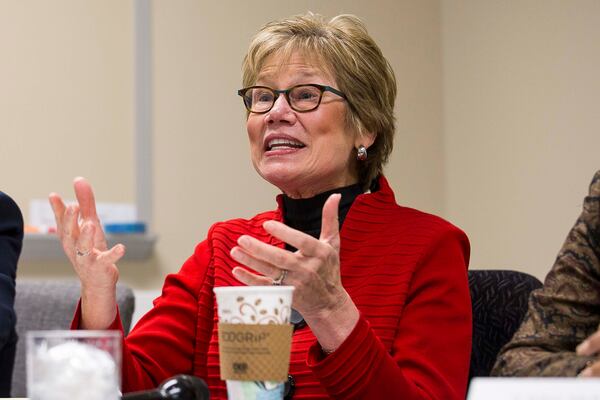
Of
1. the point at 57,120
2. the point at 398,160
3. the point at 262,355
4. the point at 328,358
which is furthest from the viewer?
the point at 398,160

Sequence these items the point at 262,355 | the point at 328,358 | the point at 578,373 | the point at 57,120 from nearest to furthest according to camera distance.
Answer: the point at 262,355
the point at 578,373
the point at 328,358
the point at 57,120

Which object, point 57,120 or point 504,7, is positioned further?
point 504,7

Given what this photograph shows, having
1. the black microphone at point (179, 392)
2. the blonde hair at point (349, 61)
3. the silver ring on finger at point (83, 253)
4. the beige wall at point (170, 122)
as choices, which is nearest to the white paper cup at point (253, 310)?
the black microphone at point (179, 392)

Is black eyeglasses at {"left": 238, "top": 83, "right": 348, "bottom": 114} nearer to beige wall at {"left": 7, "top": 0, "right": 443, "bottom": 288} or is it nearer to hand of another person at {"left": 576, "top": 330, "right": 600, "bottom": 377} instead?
hand of another person at {"left": 576, "top": 330, "right": 600, "bottom": 377}

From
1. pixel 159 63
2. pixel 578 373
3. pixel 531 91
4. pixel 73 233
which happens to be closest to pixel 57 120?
pixel 159 63

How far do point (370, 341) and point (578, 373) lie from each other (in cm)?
31

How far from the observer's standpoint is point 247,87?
2051mm

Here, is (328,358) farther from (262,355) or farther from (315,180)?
(315,180)

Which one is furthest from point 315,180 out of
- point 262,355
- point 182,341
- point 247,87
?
point 262,355

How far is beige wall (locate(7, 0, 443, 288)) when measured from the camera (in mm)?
3598

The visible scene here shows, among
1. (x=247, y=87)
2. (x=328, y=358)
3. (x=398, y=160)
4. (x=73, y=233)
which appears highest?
(x=247, y=87)

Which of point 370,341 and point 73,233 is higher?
point 73,233

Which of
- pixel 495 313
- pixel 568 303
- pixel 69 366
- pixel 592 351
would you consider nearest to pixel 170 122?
pixel 495 313

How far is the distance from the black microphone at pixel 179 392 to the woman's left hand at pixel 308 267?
0.20 metres
